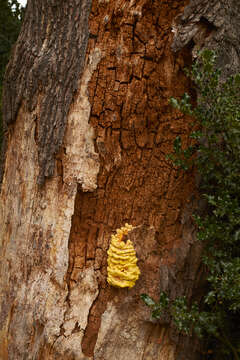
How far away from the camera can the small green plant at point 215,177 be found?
6.21 ft

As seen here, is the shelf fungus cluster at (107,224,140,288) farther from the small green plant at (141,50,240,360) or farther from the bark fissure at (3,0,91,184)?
the bark fissure at (3,0,91,184)

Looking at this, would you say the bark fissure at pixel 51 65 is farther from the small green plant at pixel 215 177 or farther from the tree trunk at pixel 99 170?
the small green plant at pixel 215 177

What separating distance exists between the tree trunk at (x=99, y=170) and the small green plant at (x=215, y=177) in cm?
13

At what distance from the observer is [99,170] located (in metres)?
2.12

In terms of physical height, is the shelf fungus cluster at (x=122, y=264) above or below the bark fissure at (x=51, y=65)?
below

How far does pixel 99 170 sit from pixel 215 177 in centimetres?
74

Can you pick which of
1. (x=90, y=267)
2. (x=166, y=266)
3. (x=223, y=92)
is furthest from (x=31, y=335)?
(x=223, y=92)

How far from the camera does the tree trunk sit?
6.74 feet

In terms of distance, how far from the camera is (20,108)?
7.53ft

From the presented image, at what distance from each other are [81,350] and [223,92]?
1866 millimetres

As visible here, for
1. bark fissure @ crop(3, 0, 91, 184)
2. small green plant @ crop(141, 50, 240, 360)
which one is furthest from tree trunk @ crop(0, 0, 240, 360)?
small green plant @ crop(141, 50, 240, 360)

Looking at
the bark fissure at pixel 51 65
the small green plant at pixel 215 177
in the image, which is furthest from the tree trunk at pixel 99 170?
the small green plant at pixel 215 177

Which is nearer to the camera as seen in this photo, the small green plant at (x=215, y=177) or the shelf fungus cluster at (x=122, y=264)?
the small green plant at (x=215, y=177)

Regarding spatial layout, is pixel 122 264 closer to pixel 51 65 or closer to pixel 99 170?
pixel 99 170
